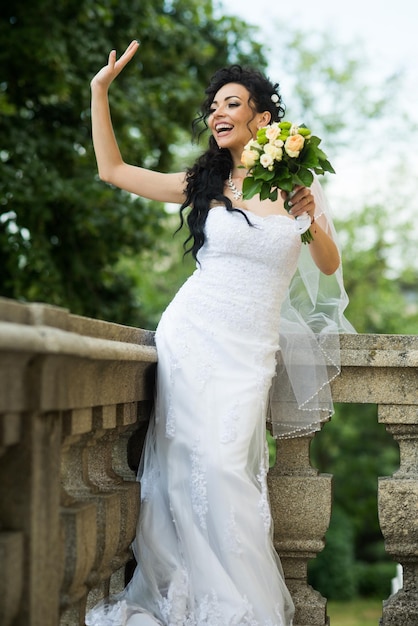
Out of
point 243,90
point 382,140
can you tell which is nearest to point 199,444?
point 243,90

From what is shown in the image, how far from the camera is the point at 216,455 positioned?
11.4ft

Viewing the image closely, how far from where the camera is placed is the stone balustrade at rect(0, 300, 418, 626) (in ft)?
7.22

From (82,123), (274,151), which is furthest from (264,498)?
(82,123)

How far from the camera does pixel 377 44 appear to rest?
22.4 m

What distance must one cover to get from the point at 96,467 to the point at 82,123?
7.16 metres

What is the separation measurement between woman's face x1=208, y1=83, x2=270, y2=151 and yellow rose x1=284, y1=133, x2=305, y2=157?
681mm

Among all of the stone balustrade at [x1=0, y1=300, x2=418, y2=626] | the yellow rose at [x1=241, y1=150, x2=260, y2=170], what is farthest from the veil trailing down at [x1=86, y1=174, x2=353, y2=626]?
the yellow rose at [x1=241, y1=150, x2=260, y2=170]

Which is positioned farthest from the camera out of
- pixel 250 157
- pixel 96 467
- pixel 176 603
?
pixel 250 157

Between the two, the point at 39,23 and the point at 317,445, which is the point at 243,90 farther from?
the point at 317,445

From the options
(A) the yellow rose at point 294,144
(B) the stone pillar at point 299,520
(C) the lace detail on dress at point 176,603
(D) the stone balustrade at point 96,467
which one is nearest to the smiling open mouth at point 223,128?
(A) the yellow rose at point 294,144

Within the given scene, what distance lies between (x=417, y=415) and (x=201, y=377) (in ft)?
2.94

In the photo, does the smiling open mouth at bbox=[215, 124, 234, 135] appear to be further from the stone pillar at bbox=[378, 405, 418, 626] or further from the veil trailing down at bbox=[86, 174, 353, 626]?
the stone pillar at bbox=[378, 405, 418, 626]

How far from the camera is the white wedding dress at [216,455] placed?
132 inches

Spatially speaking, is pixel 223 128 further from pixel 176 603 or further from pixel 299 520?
pixel 176 603
